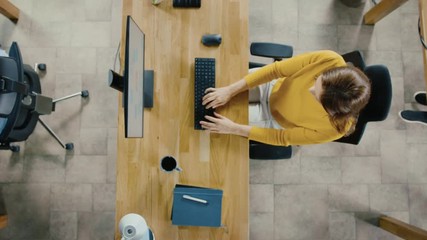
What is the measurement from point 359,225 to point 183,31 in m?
1.95

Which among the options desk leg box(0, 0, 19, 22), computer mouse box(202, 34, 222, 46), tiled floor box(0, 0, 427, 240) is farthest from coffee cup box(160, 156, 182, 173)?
desk leg box(0, 0, 19, 22)

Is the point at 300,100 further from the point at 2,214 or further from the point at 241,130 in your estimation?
the point at 2,214

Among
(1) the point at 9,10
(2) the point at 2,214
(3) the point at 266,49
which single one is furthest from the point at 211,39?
(2) the point at 2,214

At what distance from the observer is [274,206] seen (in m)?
2.51

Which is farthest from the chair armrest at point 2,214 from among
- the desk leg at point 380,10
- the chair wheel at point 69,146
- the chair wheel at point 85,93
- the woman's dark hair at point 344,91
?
the desk leg at point 380,10

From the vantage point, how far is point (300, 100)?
1689mm

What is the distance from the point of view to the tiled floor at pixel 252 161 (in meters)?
2.48

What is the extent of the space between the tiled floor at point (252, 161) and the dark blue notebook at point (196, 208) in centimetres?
94

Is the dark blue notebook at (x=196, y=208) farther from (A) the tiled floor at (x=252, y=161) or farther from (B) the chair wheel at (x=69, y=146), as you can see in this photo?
(B) the chair wheel at (x=69, y=146)

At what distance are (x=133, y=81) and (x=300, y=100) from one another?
840mm

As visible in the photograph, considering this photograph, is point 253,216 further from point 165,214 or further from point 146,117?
point 146,117

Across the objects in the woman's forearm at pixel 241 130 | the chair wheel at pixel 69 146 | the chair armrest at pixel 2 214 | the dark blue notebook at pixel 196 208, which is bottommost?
the chair armrest at pixel 2 214

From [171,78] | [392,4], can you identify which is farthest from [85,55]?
[392,4]

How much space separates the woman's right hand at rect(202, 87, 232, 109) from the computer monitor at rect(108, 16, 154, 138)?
1.16ft
